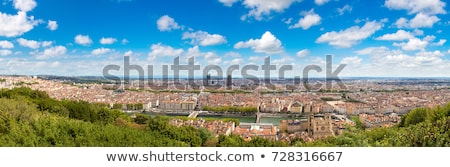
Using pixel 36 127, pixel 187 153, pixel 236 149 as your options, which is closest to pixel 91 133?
pixel 36 127

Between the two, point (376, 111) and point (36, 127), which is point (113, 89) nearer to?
point (376, 111)

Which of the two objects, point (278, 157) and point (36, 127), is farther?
point (36, 127)

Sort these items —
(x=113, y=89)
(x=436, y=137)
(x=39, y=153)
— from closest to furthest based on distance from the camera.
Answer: (x=39, y=153), (x=436, y=137), (x=113, y=89)

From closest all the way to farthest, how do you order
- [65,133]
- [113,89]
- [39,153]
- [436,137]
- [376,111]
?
[39,153] → [436,137] → [65,133] → [376,111] → [113,89]

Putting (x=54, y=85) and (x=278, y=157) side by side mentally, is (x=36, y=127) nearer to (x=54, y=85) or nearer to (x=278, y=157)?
(x=278, y=157)

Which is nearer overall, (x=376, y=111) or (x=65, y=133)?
(x=65, y=133)

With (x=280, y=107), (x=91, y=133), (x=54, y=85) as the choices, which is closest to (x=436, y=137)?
(x=91, y=133)

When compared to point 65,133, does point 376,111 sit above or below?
below

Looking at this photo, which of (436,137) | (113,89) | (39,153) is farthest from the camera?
(113,89)

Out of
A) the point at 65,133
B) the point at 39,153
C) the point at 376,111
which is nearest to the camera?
the point at 39,153
